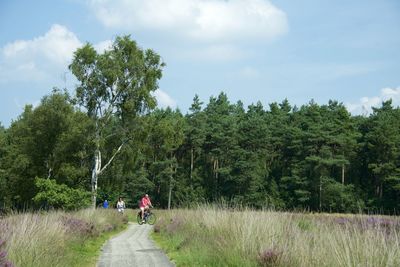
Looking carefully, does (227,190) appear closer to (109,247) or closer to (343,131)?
(343,131)

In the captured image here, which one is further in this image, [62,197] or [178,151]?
[178,151]

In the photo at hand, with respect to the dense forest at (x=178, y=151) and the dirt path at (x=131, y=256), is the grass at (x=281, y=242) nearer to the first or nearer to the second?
the dirt path at (x=131, y=256)

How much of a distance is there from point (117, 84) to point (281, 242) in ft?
108

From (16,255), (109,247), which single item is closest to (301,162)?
(109,247)

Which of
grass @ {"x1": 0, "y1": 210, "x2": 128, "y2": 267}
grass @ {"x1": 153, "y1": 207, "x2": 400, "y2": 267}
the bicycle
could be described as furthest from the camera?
the bicycle

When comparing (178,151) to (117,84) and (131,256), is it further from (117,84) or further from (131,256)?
(131,256)

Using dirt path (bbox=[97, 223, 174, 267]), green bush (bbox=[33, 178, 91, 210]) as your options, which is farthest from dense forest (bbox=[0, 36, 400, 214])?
dirt path (bbox=[97, 223, 174, 267])

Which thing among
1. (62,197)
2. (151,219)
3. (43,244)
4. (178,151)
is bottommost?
(151,219)

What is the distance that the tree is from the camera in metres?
39.9

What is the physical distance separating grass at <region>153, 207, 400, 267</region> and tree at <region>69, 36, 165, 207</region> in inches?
1003

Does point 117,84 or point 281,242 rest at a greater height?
point 117,84

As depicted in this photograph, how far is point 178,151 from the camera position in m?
97.2

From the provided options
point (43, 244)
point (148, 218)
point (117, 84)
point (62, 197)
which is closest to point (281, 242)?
point (43, 244)

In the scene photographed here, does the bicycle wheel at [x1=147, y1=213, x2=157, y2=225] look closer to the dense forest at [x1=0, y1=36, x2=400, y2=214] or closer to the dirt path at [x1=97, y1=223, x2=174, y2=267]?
the dense forest at [x1=0, y1=36, x2=400, y2=214]
